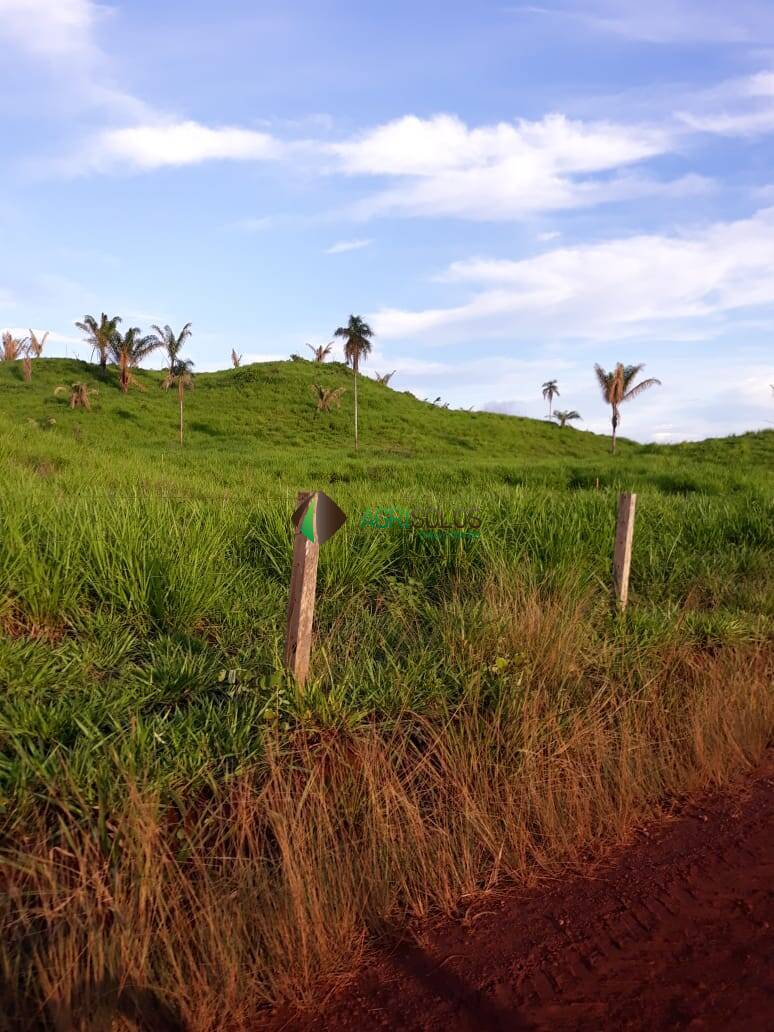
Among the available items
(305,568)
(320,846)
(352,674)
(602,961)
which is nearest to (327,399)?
(352,674)

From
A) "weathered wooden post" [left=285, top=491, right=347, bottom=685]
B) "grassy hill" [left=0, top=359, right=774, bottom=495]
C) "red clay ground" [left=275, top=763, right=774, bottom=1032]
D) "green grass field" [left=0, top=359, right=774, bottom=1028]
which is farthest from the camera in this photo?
"grassy hill" [left=0, top=359, right=774, bottom=495]

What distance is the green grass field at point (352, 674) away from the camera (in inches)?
127

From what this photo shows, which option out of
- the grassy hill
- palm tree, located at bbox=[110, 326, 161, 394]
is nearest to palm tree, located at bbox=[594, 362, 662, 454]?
the grassy hill

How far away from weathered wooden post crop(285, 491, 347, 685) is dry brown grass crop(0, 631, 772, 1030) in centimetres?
48

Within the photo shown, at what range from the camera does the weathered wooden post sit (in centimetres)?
407

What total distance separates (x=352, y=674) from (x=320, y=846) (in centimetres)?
135

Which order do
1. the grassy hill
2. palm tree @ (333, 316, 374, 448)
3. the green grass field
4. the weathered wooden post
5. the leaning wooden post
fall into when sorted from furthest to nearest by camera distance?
palm tree @ (333, 316, 374, 448) → the grassy hill → the leaning wooden post → the weathered wooden post → the green grass field

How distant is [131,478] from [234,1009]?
40.1 ft

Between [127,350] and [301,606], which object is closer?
[301,606]

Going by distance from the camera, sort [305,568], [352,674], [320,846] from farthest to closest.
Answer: [352,674], [305,568], [320,846]

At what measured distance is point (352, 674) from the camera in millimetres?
4469

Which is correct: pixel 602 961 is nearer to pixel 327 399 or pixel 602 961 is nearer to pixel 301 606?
pixel 301 606

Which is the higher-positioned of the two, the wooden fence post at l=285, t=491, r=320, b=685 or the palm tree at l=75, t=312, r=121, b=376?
the palm tree at l=75, t=312, r=121, b=376

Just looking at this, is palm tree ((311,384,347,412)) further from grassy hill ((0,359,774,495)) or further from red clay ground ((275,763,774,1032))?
red clay ground ((275,763,774,1032))
